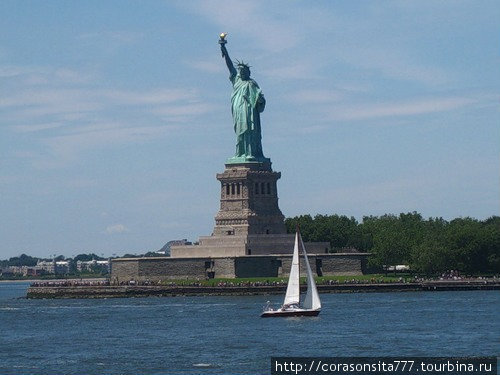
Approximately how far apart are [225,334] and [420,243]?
66.7m

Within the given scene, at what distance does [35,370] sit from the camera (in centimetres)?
6619

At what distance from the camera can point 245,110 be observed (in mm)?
144375

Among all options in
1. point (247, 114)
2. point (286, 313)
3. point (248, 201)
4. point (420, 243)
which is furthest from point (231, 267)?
point (286, 313)

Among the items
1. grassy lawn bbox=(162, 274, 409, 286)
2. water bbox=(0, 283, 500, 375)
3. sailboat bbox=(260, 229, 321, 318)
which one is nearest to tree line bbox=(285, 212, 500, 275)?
grassy lawn bbox=(162, 274, 409, 286)

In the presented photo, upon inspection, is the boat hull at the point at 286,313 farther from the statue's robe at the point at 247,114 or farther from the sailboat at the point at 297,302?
the statue's robe at the point at 247,114

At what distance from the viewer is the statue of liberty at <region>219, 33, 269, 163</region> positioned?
144 m

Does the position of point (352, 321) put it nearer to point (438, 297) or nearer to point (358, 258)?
point (438, 297)

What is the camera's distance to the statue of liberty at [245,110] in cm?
14438

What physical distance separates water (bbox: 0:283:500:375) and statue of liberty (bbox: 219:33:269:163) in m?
28.4

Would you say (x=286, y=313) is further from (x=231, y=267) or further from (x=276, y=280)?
(x=231, y=267)

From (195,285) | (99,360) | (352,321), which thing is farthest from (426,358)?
(195,285)

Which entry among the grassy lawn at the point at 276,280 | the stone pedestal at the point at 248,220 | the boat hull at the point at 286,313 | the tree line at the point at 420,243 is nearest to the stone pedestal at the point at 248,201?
the stone pedestal at the point at 248,220

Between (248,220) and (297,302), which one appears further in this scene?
(248,220)

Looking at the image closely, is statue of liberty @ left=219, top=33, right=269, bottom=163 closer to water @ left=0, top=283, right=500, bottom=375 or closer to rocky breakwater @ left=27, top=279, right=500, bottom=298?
rocky breakwater @ left=27, top=279, right=500, bottom=298
